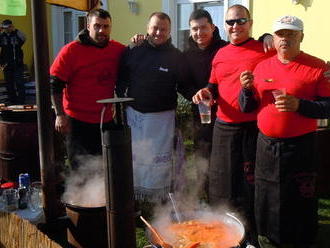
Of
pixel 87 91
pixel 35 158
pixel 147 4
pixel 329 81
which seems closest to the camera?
pixel 329 81

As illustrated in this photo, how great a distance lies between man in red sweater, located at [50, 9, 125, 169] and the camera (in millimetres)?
4094

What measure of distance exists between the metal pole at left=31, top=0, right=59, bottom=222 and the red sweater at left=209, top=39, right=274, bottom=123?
1472mm

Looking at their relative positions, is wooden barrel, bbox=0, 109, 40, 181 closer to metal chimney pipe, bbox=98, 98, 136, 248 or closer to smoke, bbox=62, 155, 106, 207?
smoke, bbox=62, 155, 106, 207

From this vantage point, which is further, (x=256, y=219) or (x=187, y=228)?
(x=256, y=219)

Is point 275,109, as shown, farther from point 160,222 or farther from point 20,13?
point 20,13

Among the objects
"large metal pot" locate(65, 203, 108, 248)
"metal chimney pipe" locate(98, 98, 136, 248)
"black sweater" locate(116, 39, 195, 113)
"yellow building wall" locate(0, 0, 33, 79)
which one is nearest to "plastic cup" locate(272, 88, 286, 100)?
"metal chimney pipe" locate(98, 98, 136, 248)

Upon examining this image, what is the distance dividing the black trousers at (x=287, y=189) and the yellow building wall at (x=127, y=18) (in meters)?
7.14

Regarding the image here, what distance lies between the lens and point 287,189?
10.3 feet

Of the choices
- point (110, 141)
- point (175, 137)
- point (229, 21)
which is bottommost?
point (175, 137)

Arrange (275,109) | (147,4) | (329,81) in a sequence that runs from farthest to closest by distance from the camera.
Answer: (147,4) → (275,109) → (329,81)

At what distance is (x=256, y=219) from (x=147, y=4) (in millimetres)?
7354

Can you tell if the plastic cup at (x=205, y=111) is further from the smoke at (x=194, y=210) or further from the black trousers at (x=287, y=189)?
the smoke at (x=194, y=210)

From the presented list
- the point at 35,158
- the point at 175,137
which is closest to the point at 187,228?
the point at 175,137

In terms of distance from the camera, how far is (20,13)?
4.29m
